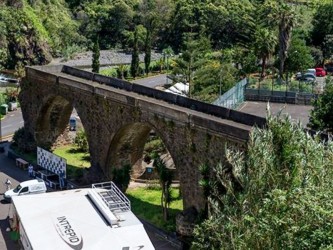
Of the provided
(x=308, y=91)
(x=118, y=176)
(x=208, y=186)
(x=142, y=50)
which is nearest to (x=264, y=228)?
(x=208, y=186)

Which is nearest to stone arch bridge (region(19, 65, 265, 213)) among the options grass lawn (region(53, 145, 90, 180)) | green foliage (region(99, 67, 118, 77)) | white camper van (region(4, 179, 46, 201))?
grass lawn (region(53, 145, 90, 180))

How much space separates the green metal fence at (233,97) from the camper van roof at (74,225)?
73.1ft

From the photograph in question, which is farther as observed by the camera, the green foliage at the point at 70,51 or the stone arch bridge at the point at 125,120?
the green foliage at the point at 70,51

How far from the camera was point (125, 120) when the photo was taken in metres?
28.5

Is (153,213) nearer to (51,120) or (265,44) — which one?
(51,120)

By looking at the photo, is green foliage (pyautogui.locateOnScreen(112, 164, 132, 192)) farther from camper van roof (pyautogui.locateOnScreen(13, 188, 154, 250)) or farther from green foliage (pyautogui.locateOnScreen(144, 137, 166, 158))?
green foliage (pyautogui.locateOnScreen(144, 137, 166, 158))

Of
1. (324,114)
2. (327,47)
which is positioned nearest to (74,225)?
(324,114)

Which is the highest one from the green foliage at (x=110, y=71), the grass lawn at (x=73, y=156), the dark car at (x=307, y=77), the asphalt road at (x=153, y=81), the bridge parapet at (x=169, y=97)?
the bridge parapet at (x=169, y=97)

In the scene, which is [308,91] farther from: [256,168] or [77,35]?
[77,35]

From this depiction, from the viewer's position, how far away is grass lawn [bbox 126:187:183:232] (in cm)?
2634

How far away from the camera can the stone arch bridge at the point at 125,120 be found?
23.8 m

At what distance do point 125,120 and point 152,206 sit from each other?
4.47m

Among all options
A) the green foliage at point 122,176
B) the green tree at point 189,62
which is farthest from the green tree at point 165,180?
the green tree at point 189,62

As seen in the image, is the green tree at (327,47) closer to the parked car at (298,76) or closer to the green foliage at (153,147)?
the parked car at (298,76)
